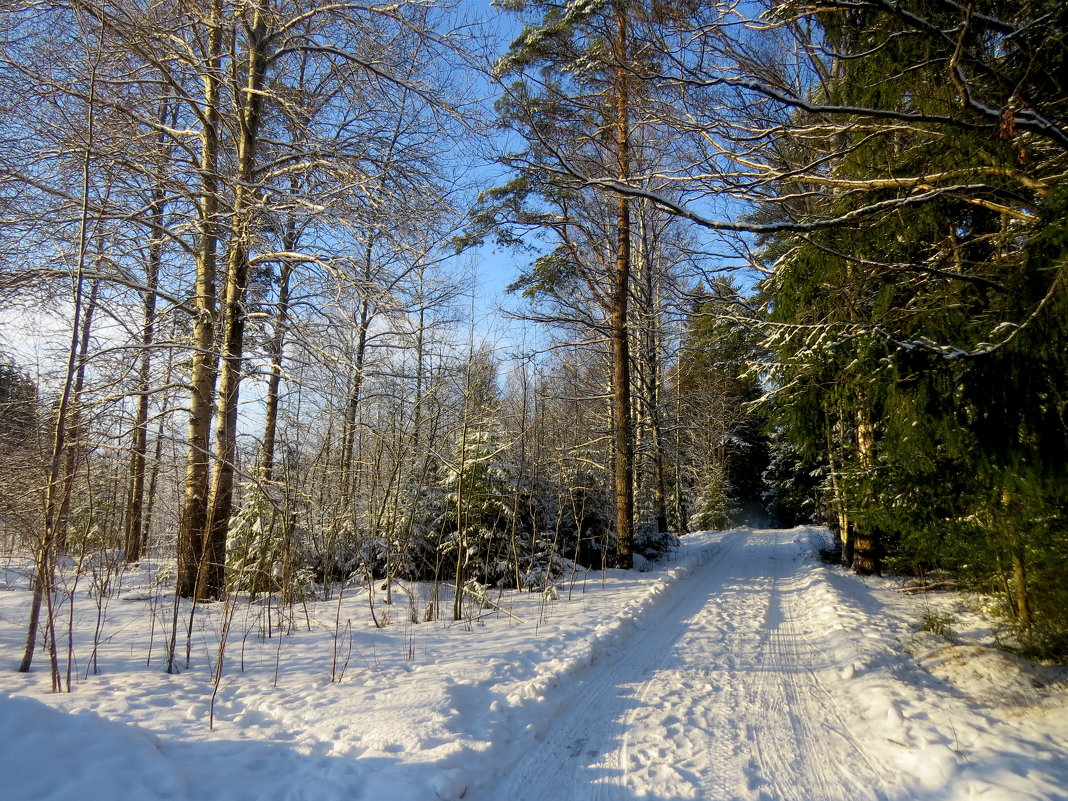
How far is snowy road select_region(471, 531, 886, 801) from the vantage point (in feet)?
10.3

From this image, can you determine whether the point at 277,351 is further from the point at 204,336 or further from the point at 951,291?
the point at 951,291

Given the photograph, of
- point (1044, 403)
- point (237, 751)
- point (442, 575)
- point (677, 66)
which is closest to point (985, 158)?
point (1044, 403)

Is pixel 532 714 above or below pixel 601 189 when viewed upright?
below

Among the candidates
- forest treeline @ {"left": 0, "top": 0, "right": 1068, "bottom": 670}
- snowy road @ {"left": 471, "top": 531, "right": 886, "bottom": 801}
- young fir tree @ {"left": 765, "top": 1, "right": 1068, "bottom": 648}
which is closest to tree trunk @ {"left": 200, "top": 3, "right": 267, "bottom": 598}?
forest treeline @ {"left": 0, "top": 0, "right": 1068, "bottom": 670}

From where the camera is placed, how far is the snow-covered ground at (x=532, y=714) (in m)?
2.82

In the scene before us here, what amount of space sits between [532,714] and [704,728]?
1281 mm

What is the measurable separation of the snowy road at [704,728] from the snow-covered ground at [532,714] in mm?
20

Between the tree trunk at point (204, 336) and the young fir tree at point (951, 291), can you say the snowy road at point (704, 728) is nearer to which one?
the young fir tree at point (951, 291)

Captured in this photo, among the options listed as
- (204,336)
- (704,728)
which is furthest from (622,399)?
(704,728)

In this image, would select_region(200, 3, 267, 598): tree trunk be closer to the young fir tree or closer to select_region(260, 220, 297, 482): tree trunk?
select_region(260, 220, 297, 482): tree trunk

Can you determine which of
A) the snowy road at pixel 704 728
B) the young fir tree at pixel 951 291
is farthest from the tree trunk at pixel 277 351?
the young fir tree at pixel 951 291

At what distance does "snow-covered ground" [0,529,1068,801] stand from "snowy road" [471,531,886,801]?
0.8 inches

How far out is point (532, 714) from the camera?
403cm

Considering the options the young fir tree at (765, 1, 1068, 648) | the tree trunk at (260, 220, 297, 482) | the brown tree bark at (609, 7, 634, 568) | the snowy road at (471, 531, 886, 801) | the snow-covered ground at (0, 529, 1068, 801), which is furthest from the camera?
the brown tree bark at (609, 7, 634, 568)
